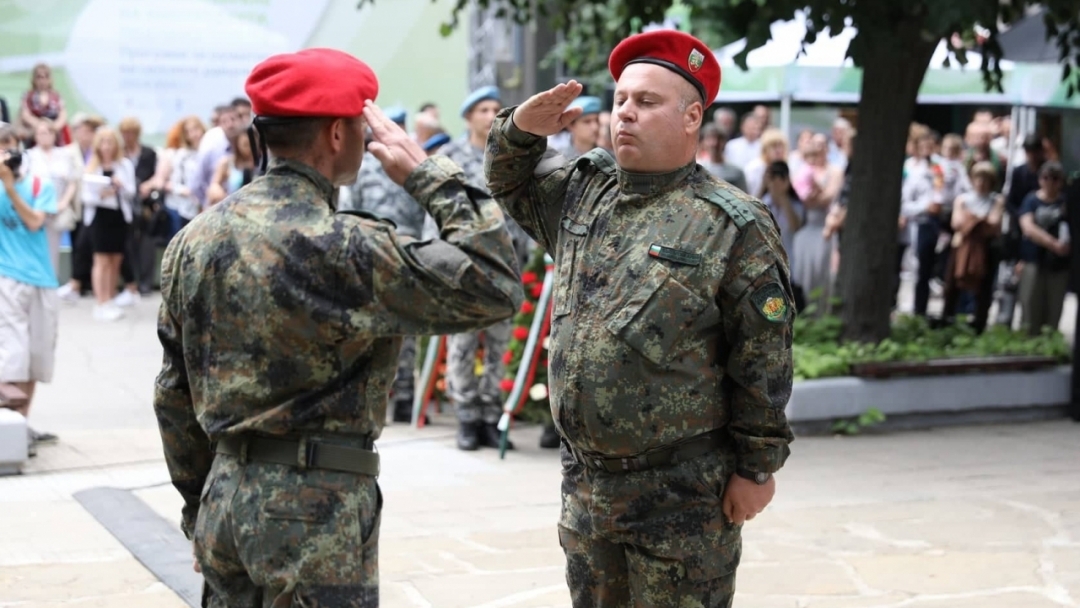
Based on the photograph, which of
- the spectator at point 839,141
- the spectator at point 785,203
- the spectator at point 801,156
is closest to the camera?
the spectator at point 785,203

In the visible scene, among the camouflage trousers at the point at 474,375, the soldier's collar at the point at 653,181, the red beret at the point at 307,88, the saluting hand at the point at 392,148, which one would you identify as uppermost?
the red beret at the point at 307,88

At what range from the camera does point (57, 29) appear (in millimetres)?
15992

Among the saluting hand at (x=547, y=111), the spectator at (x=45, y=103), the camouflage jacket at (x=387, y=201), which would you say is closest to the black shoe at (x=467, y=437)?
the camouflage jacket at (x=387, y=201)

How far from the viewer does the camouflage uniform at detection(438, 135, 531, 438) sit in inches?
315

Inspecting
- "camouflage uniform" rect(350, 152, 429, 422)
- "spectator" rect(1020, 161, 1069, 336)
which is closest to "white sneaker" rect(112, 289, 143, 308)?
"camouflage uniform" rect(350, 152, 429, 422)

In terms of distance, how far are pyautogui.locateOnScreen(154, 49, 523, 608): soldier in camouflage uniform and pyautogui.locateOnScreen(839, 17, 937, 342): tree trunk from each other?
6705mm

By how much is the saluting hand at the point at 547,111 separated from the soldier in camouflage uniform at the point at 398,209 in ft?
15.9

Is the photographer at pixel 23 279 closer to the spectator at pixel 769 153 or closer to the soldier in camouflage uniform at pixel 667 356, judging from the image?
the soldier in camouflage uniform at pixel 667 356

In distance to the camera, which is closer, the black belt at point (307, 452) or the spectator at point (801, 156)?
the black belt at point (307, 452)

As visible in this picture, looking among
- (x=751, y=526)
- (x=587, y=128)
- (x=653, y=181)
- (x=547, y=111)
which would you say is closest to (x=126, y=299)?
(x=587, y=128)

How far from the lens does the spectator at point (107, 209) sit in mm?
13742

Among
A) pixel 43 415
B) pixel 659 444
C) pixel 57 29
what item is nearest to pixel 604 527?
pixel 659 444

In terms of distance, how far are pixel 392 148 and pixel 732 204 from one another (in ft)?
2.84

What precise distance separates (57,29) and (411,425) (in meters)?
9.51
